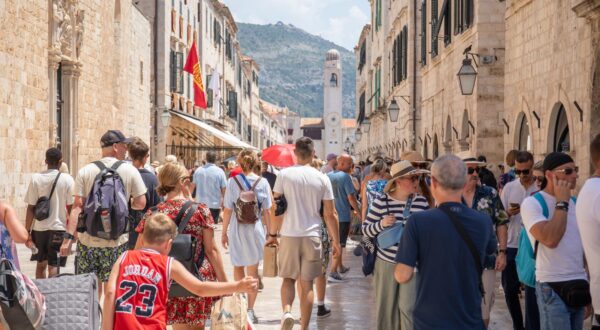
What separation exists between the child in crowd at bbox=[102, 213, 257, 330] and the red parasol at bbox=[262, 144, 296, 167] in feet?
34.3

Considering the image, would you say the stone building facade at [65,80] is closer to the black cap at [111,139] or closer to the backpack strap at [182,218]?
the black cap at [111,139]

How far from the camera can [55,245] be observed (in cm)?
→ 935

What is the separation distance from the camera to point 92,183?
7.44 meters

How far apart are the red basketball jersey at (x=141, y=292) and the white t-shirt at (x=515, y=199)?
4.81 meters

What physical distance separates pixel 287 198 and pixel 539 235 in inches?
127

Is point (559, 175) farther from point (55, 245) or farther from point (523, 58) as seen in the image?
point (523, 58)

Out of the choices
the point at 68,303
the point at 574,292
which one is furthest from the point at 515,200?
the point at 68,303

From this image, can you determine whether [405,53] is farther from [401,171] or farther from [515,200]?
[401,171]

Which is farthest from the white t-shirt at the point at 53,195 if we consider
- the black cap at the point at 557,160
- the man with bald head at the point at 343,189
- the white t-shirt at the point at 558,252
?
the black cap at the point at 557,160

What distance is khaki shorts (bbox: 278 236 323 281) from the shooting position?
8086 millimetres

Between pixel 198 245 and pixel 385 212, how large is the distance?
55.8 inches

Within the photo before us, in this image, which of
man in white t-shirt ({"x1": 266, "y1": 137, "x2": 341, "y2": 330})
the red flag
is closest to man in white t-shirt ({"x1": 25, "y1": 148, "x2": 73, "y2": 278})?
man in white t-shirt ({"x1": 266, "y1": 137, "x2": 341, "y2": 330})

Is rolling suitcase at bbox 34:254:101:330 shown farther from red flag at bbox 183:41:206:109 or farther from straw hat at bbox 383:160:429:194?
red flag at bbox 183:41:206:109

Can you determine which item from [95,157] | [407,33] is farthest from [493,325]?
[407,33]
